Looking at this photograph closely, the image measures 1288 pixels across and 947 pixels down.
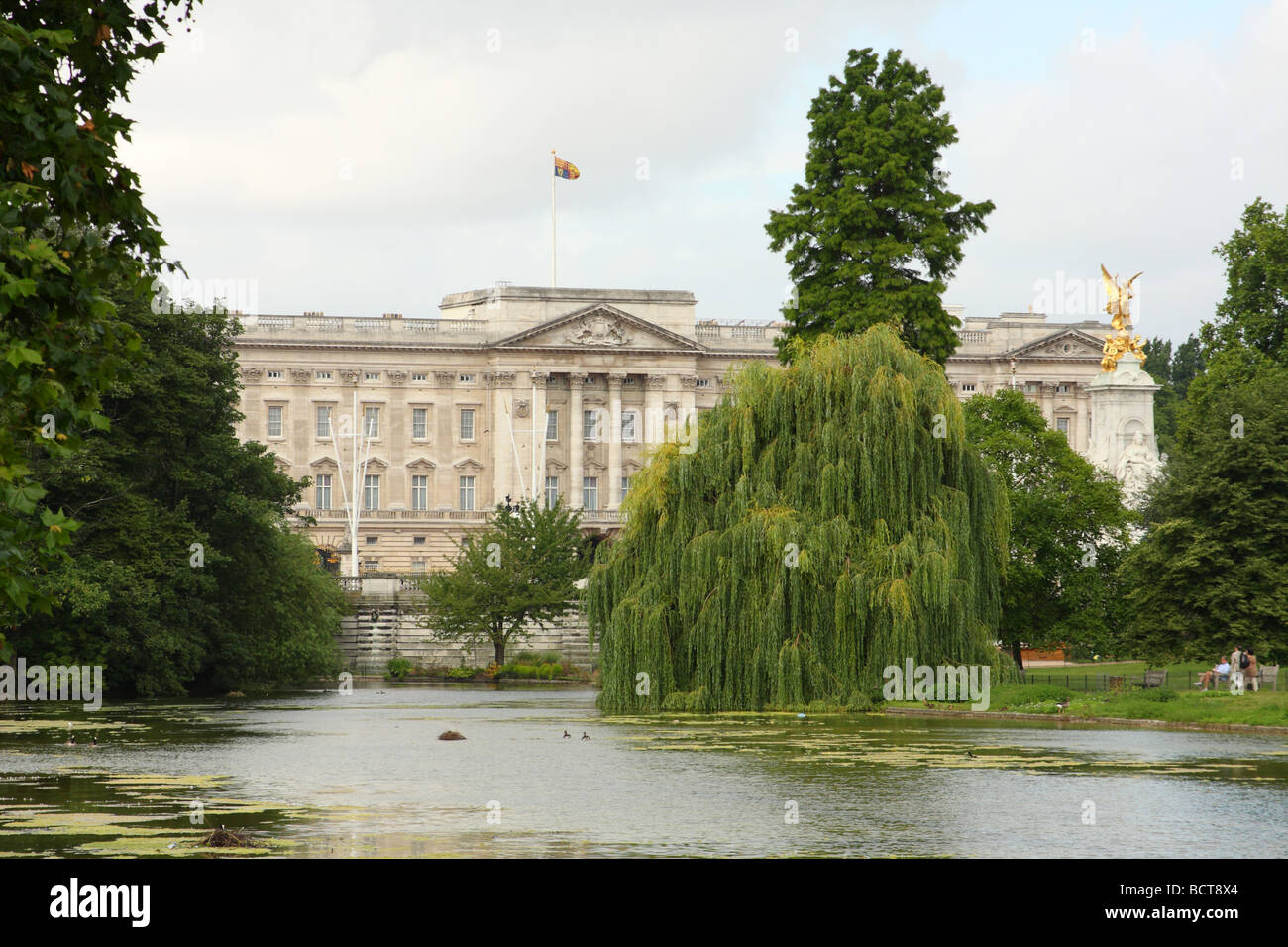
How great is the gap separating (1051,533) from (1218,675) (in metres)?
7.77

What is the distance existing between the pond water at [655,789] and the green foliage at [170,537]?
331 inches

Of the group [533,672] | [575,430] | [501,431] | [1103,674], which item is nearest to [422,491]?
[501,431]

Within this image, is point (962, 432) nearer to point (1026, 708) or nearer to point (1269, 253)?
point (1026, 708)

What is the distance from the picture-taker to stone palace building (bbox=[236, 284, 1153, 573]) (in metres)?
110

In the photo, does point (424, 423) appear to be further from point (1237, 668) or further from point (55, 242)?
point (55, 242)

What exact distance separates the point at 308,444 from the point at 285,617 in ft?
181

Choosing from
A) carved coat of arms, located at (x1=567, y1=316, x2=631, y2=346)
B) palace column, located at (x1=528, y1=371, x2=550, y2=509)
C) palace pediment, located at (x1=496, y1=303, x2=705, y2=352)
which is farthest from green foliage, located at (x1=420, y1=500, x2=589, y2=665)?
carved coat of arms, located at (x1=567, y1=316, x2=631, y2=346)

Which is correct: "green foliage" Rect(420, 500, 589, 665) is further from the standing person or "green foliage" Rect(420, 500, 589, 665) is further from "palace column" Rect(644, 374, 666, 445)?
the standing person

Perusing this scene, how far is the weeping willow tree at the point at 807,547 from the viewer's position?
37281 mm

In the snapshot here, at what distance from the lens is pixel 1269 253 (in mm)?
52531

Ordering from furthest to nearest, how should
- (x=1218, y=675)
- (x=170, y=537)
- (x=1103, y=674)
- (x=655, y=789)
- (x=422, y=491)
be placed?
1. (x=422, y=491)
2. (x=1103, y=674)
3. (x=170, y=537)
4. (x=1218, y=675)
5. (x=655, y=789)

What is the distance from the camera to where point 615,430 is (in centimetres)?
11238

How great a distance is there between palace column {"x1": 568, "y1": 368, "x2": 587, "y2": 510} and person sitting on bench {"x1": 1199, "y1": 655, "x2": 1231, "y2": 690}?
223ft
